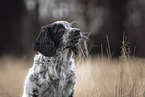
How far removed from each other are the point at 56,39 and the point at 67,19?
15.8 feet

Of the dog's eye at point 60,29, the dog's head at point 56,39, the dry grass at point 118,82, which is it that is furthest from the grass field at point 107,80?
the dog's eye at point 60,29

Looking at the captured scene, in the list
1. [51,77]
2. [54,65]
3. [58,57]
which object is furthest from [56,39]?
[51,77]

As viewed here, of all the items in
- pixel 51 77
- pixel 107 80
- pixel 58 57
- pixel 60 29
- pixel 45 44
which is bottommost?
pixel 107 80

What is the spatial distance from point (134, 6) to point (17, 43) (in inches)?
218

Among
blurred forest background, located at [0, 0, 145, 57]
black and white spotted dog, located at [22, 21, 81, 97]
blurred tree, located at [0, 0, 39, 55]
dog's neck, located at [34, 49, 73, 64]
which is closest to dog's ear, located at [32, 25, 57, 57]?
black and white spotted dog, located at [22, 21, 81, 97]

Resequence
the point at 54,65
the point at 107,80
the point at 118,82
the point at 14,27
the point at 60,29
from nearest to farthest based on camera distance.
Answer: the point at 54,65, the point at 60,29, the point at 118,82, the point at 107,80, the point at 14,27

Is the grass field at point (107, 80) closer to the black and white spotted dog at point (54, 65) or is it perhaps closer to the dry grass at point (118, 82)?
the dry grass at point (118, 82)

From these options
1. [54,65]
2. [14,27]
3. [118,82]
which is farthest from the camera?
[14,27]

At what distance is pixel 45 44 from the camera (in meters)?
3.00

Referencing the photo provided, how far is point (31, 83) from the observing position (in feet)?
9.25

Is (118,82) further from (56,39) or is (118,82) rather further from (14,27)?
(14,27)

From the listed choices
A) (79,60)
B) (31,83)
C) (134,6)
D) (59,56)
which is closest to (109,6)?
(134,6)

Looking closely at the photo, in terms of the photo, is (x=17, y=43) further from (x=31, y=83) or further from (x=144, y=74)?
(x=144, y=74)

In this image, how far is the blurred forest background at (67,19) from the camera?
22.8 feet
